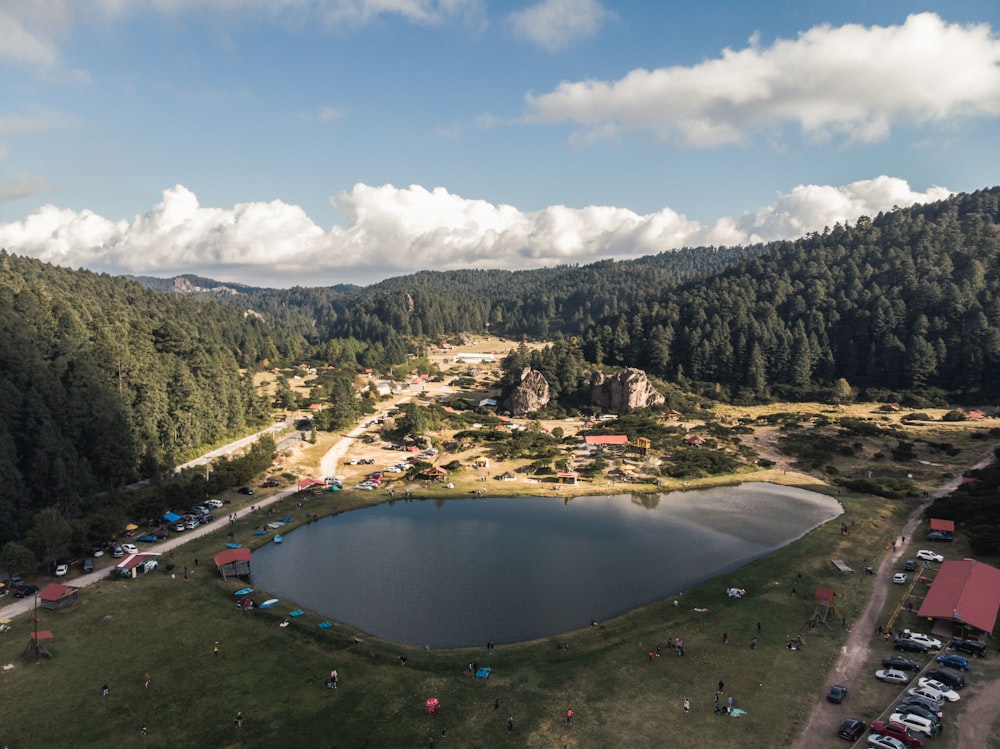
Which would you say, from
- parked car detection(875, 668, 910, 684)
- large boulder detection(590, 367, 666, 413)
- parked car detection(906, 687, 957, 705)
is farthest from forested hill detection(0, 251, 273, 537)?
large boulder detection(590, 367, 666, 413)

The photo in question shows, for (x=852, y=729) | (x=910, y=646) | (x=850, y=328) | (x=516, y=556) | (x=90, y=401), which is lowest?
(x=516, y=556)

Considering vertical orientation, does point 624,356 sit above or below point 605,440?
above

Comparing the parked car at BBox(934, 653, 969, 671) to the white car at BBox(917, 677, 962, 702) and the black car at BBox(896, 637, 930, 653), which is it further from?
the white car at BBox(917, 677, 962, 702)

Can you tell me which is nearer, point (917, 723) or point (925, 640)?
point (917, 723)

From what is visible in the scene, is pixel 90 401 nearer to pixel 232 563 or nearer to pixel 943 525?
pixel 232 563

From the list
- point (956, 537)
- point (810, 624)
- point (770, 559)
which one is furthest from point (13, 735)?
point (956, 537)

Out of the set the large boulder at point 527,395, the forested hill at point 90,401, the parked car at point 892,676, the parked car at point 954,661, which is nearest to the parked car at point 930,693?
the parked car at point 892,676

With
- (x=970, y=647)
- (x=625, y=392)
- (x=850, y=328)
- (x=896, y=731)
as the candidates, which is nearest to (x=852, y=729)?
(x=896, y=731)
